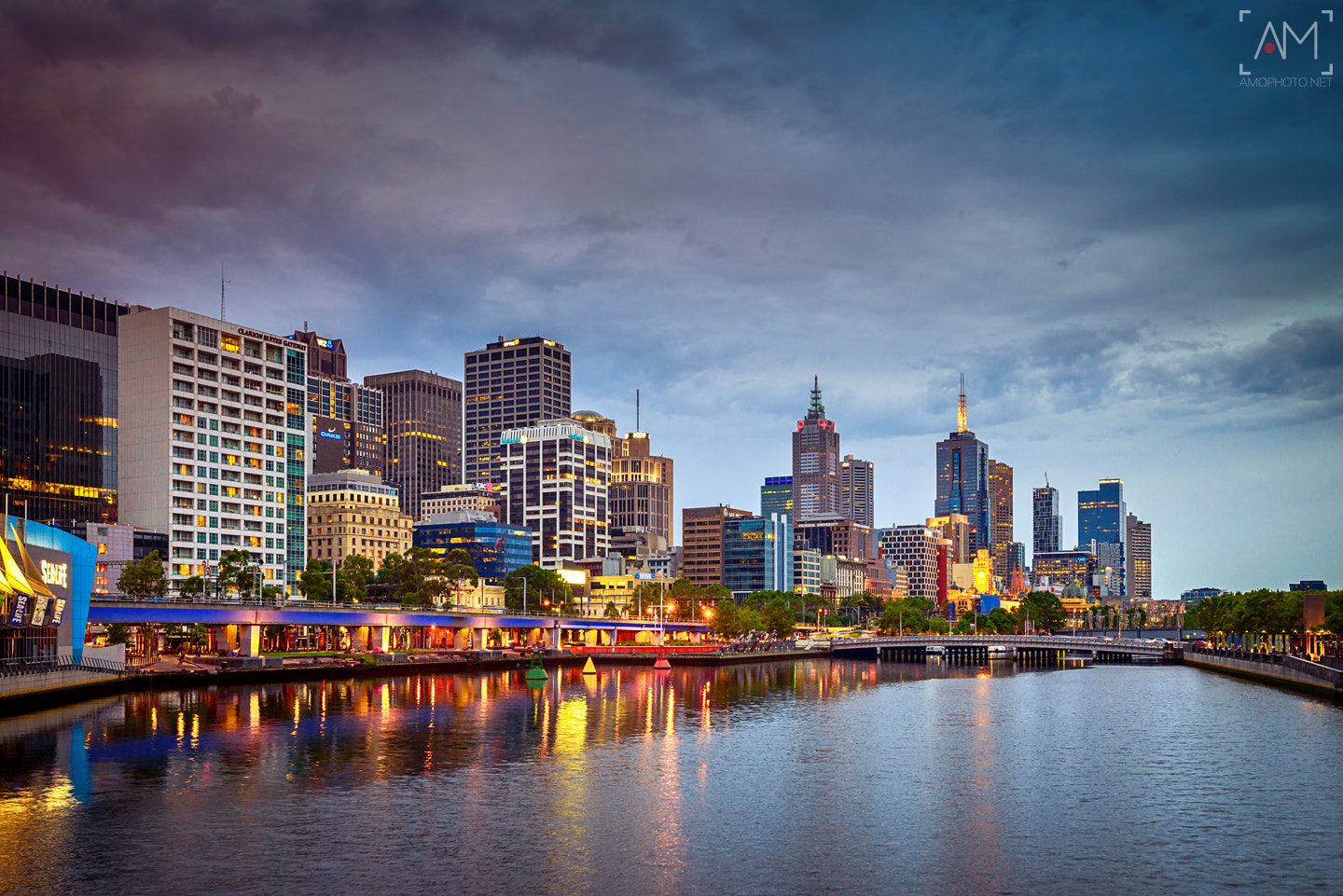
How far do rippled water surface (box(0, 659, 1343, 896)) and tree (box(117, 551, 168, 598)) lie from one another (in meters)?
66.7

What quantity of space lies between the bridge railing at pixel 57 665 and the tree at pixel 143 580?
44.0 m

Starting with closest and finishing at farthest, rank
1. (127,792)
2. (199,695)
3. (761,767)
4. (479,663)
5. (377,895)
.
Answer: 1. (377,895)
2. (127,792)
3. (761,767)
4. (199,695)
5. (479,663)

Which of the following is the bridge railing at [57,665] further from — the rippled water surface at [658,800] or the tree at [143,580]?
the tree at [143,580]

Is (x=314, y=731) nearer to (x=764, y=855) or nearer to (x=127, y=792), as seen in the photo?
(x=127, y=792)

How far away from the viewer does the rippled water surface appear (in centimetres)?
4797

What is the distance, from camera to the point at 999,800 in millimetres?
65062

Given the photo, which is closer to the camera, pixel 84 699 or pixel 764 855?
pixel 764 855

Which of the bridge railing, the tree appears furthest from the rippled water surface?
the tree

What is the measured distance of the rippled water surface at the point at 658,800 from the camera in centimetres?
4797

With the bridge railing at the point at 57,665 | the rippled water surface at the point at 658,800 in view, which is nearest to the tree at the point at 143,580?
the bridge railing at the point at 57,665

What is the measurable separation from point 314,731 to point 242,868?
147ft

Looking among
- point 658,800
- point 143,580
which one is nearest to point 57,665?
point 143,580

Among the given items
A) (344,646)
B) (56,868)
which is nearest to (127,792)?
(56,868)

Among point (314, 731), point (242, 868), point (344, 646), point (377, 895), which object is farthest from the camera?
point (344, 646)
